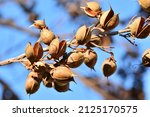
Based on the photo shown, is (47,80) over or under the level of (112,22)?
under

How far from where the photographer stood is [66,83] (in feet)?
4.79

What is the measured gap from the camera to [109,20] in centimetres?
146

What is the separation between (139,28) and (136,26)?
1 cm

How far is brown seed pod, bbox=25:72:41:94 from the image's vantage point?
142 centimetres

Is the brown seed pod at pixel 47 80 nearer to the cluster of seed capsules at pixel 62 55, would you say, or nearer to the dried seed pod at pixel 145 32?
the cluster of seed capsules at pixel 62 55

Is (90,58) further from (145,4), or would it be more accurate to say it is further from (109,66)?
(145,4)

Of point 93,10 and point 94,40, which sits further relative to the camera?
point 93,10

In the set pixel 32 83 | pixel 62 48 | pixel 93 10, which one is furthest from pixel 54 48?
pixel 93 10

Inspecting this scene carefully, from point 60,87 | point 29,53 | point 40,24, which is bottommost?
point 60,87

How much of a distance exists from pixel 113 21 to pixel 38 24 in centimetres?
25

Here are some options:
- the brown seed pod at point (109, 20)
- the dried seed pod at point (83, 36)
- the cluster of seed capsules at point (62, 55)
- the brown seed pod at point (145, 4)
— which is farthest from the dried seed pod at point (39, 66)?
the brown seed pod at point (145, 4)

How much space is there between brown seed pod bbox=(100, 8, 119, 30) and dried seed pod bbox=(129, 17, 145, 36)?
0.06 metres

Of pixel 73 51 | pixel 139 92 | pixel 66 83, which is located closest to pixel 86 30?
pixel 73 51

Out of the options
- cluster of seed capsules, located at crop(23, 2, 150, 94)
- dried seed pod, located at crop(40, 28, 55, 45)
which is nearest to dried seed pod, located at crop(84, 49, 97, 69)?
cluster of seed capsules, located at crop(23, 2, 150, 94)
